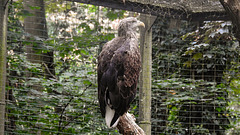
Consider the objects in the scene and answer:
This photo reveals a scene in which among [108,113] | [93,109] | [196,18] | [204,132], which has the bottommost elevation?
[204,132]

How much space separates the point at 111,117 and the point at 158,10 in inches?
52.7

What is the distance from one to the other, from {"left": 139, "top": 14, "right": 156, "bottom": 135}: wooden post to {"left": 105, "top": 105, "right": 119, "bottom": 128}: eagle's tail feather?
0.76 meters

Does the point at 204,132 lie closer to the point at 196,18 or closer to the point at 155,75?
the point at 155,75

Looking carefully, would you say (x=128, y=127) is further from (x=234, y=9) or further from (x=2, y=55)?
(x=2, y=55)

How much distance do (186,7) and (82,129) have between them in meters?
2.16

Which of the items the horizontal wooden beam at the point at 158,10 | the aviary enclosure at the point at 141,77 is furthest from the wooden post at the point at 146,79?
the horizontal wooden beam at the point at 158,10

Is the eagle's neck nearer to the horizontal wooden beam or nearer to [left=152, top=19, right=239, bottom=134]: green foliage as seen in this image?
the horizontal wooden beam

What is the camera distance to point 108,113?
2.70m

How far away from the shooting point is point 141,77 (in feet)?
11.3

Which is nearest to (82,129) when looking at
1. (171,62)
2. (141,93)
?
(141,93)

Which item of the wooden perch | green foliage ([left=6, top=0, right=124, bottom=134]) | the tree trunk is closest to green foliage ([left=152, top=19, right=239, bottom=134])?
green foliage ([left=6, top=0, right=124, bottom=134])

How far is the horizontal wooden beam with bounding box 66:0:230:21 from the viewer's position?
3.21 meters

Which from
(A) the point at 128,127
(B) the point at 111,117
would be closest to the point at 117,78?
(B) the point at 111,117

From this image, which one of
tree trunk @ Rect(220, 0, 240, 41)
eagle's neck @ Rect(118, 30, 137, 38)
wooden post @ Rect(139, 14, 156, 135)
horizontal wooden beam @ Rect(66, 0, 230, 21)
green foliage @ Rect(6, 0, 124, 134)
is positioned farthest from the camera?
green foliage @ Rect(6, 0, 124, 134)
